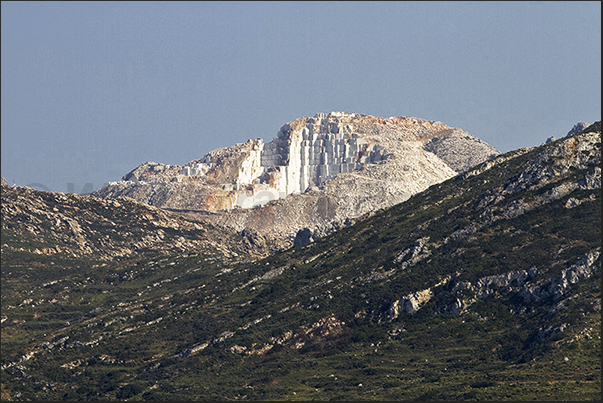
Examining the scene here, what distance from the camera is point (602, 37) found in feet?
653

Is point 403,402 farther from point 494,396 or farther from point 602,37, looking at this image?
point 602,37

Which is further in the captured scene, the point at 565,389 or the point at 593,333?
the point at 593,333

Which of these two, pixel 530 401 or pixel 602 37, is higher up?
pixel 602 37

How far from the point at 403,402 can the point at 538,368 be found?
71.4ft

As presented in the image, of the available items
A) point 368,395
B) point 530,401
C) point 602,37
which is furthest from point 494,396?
point 602,37

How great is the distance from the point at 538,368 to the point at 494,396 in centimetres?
1249

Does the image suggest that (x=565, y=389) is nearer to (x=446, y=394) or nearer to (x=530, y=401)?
(x=530, y=401)

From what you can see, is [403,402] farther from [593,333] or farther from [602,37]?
[602,37]

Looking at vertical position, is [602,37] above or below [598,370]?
above

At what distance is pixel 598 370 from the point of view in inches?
7402

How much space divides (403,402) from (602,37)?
64.7 m

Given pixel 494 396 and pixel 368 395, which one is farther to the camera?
pixel 368 395

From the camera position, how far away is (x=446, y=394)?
7441 inches

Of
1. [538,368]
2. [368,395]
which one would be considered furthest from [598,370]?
[368,395]
